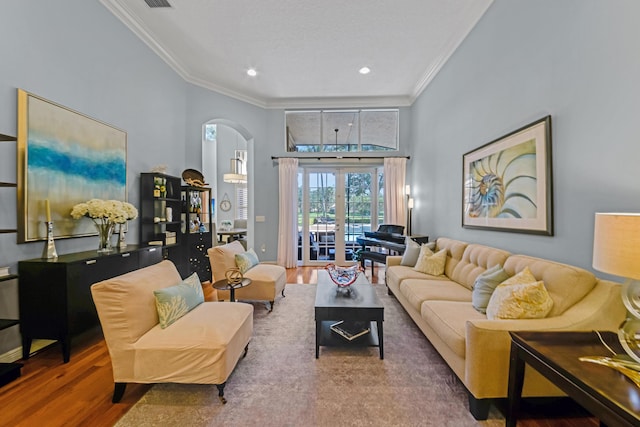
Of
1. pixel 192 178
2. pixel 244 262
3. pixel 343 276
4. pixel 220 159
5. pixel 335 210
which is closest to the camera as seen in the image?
pixel 343 276

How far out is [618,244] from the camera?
1.24m

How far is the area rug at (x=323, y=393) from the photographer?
1.71 meters

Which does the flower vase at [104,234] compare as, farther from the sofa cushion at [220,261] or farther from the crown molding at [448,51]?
the crown molding at [448,51]

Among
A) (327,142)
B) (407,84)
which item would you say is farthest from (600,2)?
(327,142)

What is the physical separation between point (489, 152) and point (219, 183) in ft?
24.8

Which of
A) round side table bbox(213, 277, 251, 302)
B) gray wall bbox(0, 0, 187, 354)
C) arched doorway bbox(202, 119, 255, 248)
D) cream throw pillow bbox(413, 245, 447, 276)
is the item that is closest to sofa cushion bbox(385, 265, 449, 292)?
cream throw pillow bbox(413, 245, 447, 276)

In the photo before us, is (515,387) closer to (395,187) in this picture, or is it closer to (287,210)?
(395,187)

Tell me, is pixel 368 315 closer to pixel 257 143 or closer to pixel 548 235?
pixel 548 235

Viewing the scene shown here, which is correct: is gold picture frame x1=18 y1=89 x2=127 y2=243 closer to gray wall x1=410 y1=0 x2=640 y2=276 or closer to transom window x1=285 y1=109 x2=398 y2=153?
transom window x1=285 y1=109 x2=398 y2=153

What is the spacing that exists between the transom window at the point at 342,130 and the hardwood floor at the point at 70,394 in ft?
16.2

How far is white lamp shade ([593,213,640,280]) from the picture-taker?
3.85 ft

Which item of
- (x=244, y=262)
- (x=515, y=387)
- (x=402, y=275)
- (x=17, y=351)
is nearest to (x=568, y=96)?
(x=515, y=387)

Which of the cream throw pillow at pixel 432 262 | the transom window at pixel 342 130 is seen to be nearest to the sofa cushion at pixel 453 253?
the cream throw pillow at pixel 432 262

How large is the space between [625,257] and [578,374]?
561mm
